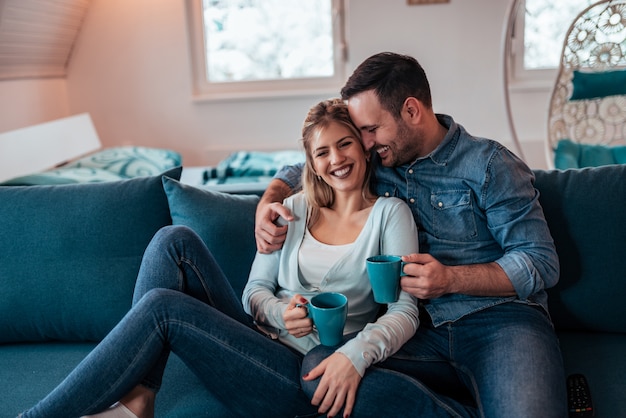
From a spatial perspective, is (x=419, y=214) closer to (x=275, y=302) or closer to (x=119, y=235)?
(x=275, y=302)

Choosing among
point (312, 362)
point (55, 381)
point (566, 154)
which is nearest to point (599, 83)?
point (566, 154)

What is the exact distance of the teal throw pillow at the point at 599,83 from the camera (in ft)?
9.05

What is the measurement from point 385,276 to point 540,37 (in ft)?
10.3

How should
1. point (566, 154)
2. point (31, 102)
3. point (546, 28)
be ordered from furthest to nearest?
point (546, 28) < point (31, 102) < point (566, 154)

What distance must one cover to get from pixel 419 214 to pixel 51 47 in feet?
9.71

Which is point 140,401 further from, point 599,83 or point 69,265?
point 599,83

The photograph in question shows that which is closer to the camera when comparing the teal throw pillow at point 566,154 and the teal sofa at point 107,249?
the teal sofa at point 107,249

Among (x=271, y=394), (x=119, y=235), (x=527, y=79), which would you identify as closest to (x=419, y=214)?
(x=271, y=394)

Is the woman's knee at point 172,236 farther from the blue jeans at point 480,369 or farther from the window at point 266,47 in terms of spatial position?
the window at point 266,47

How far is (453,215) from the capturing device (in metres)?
1.44

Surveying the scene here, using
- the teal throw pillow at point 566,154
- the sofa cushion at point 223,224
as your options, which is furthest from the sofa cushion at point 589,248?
the teal throw pillow at point 566,154

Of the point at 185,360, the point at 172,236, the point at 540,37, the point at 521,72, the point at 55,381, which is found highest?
the point at 540,37

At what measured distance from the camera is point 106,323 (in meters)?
1.67

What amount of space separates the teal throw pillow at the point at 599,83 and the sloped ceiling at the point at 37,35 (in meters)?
2.69
